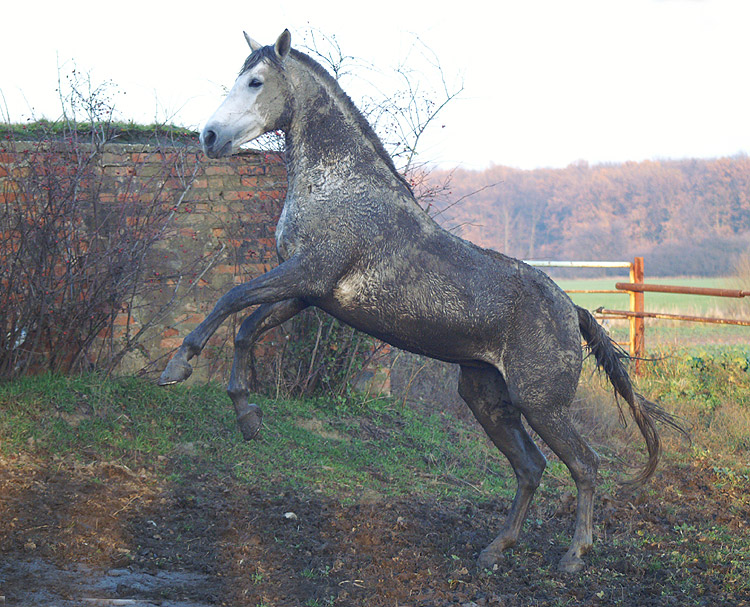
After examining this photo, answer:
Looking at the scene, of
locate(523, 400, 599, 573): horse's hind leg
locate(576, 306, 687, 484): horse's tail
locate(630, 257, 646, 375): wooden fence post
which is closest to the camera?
locate(523, 400, 599, 573): horse's hind leg

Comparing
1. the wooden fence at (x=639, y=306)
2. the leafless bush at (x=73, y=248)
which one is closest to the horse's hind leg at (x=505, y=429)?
the leafless bush at (x=73, y=248)

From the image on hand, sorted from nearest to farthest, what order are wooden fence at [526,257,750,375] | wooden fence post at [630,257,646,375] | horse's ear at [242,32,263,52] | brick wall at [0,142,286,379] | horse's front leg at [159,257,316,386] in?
horse's front leg at [159,257,316,386] < horse's ear at [242,32,263,52] < brick wall at [0,142,286,379] < wooden fence at [526,257,750,375] < wooden fence post at [630,257,646,375]

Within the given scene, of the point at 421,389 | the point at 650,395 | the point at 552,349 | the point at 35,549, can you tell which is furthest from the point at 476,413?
the point at 650,395

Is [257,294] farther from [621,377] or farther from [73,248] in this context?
[73,248]

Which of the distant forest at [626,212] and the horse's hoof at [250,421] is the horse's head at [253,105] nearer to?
the horse's hoof at [250,421]

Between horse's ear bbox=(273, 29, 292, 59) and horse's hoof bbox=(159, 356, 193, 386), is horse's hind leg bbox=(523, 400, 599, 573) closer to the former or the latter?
horse's hoof bbox=(159, 356, 193, 386)

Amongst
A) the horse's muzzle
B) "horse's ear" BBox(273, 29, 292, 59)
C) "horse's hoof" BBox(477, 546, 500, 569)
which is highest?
"horse's ear" BBox(273, 29, 292, 59)

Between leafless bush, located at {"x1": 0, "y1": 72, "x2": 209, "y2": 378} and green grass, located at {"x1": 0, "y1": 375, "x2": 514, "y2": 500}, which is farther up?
leafless bush, located at {"x1": 0, "y1": 72, "x2": 209, "y2": 378}

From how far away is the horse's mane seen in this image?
3.73 m

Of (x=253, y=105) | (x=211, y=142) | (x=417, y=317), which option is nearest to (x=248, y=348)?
(x=417, y=317)

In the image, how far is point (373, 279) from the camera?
→ 12.3 feet

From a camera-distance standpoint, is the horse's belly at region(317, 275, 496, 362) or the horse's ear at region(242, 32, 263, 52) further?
the horse's ear at region(242, 32, 263, 52)

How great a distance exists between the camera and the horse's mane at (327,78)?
3.73 metres

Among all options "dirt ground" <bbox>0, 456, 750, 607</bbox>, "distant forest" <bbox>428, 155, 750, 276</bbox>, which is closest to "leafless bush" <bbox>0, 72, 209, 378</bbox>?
"dirt ground" <bbox>0, 456, 750, 607</bbox>
